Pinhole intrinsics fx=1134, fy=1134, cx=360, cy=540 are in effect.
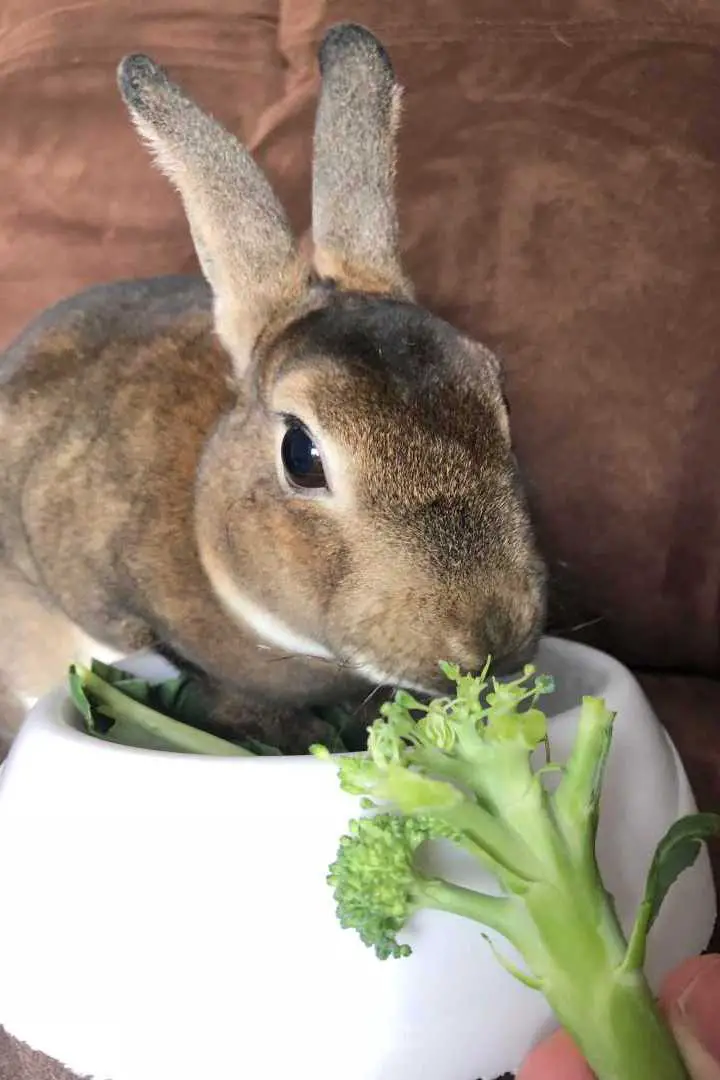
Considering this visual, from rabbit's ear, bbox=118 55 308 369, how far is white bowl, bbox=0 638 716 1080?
0.44m

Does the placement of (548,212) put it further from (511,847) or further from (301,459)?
(511,847)


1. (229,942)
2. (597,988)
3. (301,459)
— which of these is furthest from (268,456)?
(597,988)

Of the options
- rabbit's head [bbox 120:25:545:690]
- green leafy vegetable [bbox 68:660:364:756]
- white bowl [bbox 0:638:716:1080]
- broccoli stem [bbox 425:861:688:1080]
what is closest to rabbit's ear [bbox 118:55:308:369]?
rabbit's head [bbox 120:25:545:690]

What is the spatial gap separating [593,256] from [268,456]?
57 centimetres

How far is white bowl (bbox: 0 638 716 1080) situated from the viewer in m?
0.68

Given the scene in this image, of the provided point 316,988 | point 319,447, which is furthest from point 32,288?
point 316,988

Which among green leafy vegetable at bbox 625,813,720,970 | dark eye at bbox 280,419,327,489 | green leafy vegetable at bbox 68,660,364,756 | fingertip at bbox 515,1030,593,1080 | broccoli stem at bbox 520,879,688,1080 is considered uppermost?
dark eye at bbox 280,419,327,489

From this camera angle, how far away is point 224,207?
3.19ft

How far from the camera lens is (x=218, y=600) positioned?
104cm

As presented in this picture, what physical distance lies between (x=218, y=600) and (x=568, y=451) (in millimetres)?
474

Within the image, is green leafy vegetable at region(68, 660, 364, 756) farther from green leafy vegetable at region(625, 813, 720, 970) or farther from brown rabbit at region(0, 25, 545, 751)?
green leafy vegetable at region(625, 813, 720, 970)

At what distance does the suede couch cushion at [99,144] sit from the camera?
4.66ft

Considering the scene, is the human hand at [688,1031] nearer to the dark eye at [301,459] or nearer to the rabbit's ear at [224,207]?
the dark eye at [301,459]

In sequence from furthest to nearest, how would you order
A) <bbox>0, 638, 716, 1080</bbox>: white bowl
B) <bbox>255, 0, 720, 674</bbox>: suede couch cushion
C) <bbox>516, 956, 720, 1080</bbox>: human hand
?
<bbox>255, 0, 720, 674</bbox>: suede couch cushion < <bbox>0, 638, 716, 1080</bbox>: white bowl < <bbox>516, 956, 720, 1080</bbox>: human hand
